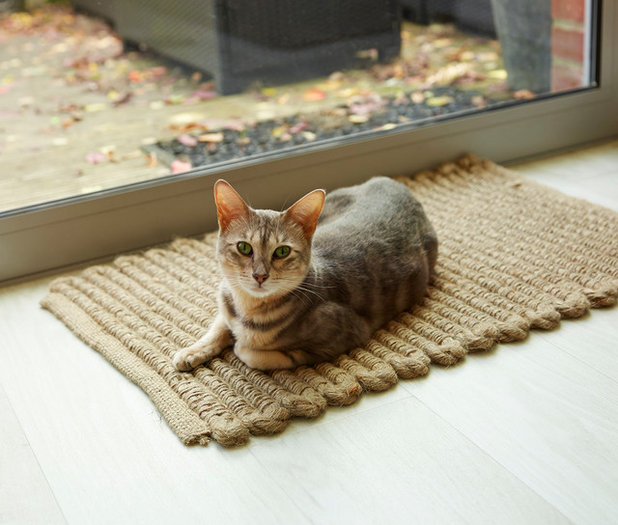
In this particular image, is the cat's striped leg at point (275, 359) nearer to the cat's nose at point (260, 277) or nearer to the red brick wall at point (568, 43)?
the cat's nose at point (260, 277)

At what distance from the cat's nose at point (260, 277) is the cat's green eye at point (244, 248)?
0.20ft

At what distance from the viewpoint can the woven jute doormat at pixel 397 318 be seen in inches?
67.3

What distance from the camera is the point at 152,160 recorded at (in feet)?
8.19

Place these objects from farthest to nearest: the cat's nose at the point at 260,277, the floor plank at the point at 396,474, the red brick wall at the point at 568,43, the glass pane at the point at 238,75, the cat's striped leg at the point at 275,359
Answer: the red brick wall at the point at 568,43
the glass pane at the point at 238,75
the cat's striped leg at the point at 275,359
the cat's nose at the point at 260,277
the floor plank at the point at 396,474

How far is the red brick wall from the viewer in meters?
2.92

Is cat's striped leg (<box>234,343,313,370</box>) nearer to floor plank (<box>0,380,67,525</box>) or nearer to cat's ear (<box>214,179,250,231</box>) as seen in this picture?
cat's ear (<box>214,179,250,231</box>)

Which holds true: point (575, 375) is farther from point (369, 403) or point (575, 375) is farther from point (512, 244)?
point (512, 244)

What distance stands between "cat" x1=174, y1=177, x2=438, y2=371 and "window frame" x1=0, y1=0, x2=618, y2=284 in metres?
0.62

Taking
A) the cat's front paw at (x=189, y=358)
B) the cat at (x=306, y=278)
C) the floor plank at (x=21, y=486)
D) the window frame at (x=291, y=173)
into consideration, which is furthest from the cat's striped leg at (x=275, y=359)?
the window frame at (x=291, y=173)

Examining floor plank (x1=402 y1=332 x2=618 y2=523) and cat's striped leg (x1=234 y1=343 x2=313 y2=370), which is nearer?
floor plank (x1=402 y1=332 x2=618 y2=523)

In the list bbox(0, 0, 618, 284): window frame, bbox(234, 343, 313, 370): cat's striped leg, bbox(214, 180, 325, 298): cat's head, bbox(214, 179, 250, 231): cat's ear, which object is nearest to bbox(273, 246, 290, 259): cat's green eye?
bbox(214, 180, 325, 298): cat's head

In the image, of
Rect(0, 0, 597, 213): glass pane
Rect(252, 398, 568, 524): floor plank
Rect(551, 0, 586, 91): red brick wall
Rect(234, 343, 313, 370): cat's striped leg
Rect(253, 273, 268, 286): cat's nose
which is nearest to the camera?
Rect(252, 398, 568, 524): floor plank

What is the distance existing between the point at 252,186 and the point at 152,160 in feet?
1.08

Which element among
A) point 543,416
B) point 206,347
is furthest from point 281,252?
point 543,416
